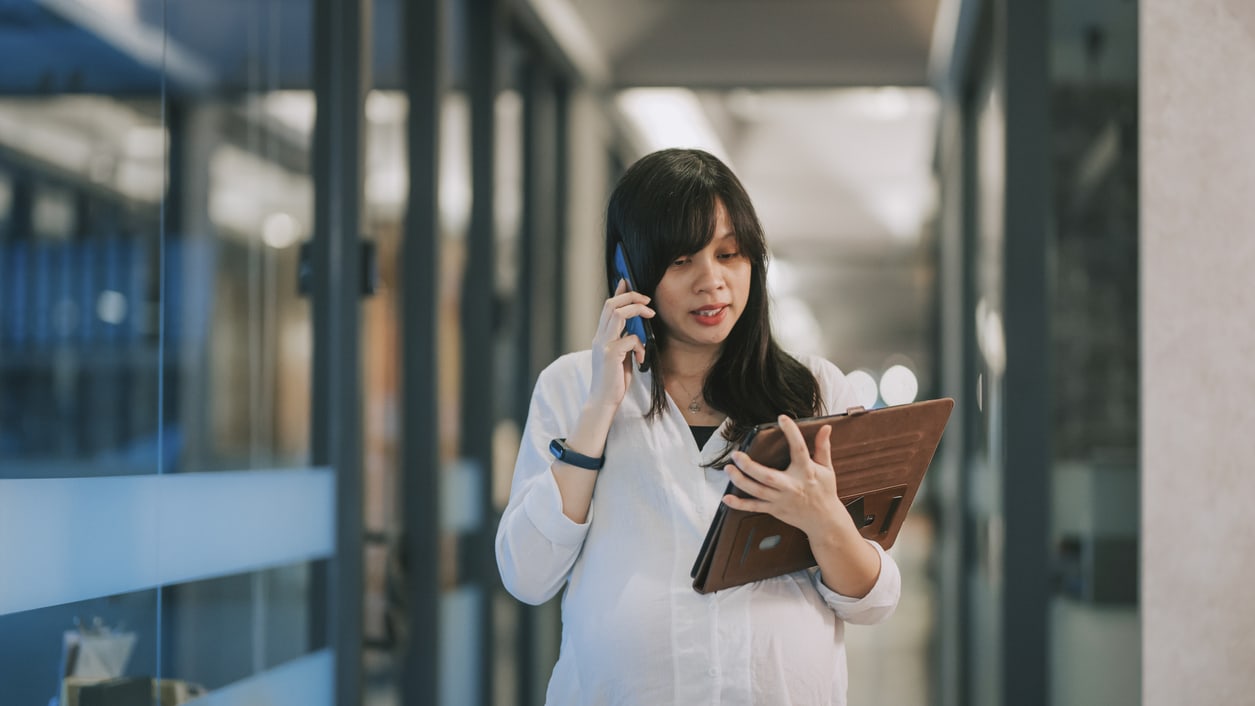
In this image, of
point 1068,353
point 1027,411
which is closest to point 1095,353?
point 1068,353

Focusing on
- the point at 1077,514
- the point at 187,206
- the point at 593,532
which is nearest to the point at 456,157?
the point at 187,206

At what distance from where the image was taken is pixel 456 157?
4.26 m

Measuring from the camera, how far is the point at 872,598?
172 centimetres

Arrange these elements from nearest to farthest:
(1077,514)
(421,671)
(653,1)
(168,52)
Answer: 1. (168,52)
2. (1077,514)
3. (421,671)
4. (653,1)

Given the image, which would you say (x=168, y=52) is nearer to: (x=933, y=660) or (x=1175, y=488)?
(x=1175, y=488)

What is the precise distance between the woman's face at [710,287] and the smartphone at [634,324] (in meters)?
0.04

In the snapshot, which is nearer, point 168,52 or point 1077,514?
point 168,52

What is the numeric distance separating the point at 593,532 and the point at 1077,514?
1.80 metres

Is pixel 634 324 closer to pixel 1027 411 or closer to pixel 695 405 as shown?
pixel 695 405

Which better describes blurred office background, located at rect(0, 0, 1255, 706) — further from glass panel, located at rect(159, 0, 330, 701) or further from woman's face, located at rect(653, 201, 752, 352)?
woman's face, located at rect(653, 201, 752, 352)

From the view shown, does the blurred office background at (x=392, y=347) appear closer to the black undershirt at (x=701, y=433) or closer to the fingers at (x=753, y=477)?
the black undershirt at (x=701, y=433)

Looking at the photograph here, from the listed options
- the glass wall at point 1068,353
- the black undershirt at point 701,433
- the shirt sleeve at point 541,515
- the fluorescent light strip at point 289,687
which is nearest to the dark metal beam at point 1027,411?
the glass wall at point 1068,353

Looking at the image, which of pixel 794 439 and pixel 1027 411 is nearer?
pixel 794 439

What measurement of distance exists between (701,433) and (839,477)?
27 centimetres
